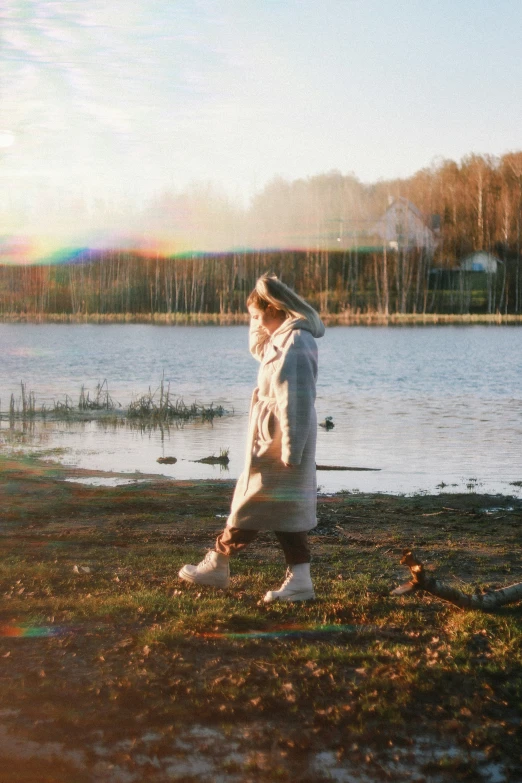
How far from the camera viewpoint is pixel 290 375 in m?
5.55

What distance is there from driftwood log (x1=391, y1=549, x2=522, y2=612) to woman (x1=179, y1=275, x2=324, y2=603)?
0.67 m

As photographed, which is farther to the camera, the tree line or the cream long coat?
the tree line

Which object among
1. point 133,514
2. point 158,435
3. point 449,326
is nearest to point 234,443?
point 158,435

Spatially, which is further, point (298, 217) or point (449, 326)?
point (298, 217)

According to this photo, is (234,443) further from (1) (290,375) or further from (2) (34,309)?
(2) (34,309)

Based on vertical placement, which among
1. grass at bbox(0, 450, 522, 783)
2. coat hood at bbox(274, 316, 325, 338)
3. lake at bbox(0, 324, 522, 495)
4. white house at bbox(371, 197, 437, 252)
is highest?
white house at bbox(371, 197, 437, 252)

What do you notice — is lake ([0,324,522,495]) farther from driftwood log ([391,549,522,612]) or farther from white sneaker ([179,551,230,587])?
driftwood log ([391,549,522,612])

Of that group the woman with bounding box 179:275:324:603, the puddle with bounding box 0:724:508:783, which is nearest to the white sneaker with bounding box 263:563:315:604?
the woman with bounding box 179:275:324:603

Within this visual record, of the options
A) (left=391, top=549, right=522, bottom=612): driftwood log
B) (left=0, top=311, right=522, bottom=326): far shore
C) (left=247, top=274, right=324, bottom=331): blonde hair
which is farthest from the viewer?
(left=0, top=311, right=522, bottom=326): far shore

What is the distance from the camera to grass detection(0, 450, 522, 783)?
3746 mm

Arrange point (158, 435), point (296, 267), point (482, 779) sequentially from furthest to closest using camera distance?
point (296, 267)
point (158, 435)
point (482, 779)

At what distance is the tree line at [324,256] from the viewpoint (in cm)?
7250

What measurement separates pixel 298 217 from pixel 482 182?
48.9 ft

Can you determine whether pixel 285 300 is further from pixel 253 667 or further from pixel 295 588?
pixel 253 667
